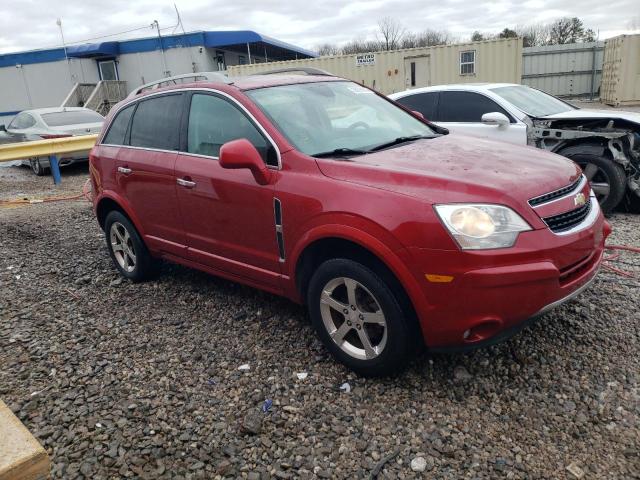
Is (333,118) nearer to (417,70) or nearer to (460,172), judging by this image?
(460,172)

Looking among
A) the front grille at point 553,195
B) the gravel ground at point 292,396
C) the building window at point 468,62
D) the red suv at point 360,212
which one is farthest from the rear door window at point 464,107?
the building window at point 468,62

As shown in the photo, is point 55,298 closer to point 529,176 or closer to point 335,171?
point 335,171

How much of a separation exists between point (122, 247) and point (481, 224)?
3599 millimetres

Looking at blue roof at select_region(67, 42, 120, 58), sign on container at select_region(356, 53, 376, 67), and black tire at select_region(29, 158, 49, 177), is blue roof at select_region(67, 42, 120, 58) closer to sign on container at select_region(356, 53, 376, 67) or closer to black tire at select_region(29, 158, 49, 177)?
sign on container at select_region(356, 53, 376, 67)

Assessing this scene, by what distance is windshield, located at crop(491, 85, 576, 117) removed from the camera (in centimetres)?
692

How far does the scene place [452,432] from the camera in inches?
106

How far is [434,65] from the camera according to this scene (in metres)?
19.0

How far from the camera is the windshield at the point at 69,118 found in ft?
39.6

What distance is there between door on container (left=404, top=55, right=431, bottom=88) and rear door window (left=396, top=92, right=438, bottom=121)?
12.2 meters

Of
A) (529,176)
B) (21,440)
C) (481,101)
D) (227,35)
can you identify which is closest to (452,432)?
(529,176)

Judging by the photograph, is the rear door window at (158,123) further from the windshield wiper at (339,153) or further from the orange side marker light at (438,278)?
the orange side marker light at (438,278)

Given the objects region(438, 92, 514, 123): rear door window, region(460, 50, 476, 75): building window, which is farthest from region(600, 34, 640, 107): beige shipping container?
region(438, 92, 514, 123): rear door window

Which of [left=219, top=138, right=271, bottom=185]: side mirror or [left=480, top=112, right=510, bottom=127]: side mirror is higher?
[left=219, top=138, right=271, bottom=185]: side mirror

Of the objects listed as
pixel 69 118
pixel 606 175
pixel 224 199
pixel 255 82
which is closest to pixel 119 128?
pixel 255 82
